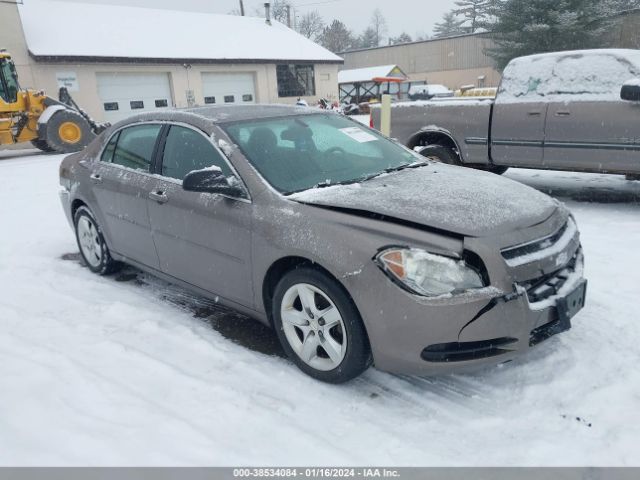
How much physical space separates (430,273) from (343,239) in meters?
0.49

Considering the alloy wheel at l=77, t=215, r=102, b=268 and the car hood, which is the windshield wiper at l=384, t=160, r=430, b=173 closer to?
the car hood

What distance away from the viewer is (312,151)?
138 inches

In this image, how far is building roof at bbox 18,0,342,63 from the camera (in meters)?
20.6

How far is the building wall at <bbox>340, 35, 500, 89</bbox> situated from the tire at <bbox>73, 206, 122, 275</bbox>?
38943 millimetres

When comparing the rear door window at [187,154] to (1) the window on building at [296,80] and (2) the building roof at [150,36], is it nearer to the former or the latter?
(2) the building roof at [150,36]

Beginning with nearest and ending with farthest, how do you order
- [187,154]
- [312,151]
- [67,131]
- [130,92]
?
[312,151] < [187,154] < [67,131] < [130,92]

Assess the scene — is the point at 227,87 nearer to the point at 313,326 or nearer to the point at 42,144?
the point at 42,144

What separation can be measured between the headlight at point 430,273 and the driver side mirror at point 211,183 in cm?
116

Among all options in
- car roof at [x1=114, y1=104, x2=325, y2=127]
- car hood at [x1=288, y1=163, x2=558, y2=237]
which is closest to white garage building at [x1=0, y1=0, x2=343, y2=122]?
car roof at [x1=114, y1=104, x2=325, y2=127]

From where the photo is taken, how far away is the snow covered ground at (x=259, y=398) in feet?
7.63

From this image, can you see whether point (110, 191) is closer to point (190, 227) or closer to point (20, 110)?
point (190, 227)

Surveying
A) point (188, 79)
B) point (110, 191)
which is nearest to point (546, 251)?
point (110, 191)

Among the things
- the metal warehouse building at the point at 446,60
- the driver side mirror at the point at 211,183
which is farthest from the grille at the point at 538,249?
the metal warehouse building at the point at 446,60

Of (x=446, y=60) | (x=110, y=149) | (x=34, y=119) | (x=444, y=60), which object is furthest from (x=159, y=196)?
(x=444, y=60)
